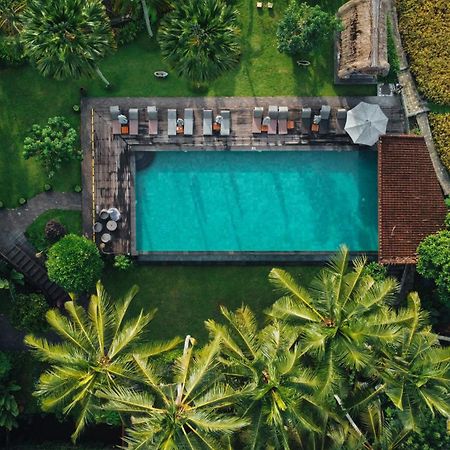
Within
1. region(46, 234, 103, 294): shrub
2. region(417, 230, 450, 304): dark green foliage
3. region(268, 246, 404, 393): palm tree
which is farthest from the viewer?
region(46, 234, 103, 294): shrub

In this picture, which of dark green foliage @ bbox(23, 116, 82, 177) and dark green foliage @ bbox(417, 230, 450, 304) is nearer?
dark green foliage @ bbox(417, 230, 450, 304)

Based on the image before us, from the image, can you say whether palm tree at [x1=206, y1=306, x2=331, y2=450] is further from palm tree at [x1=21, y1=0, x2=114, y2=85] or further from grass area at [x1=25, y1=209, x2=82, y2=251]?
palm tree at [x1=21, y1=0, x2=114, y2=85]

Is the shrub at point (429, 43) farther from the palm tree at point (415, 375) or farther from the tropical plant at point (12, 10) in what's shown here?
the tropical plant at point (12, 10)

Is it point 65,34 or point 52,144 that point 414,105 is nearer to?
point 65,34

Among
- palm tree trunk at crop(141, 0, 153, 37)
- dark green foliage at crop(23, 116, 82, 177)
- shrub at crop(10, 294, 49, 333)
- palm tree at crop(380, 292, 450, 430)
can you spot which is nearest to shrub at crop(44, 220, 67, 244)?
dark green foliage at crop(23, 116, 82, 177)

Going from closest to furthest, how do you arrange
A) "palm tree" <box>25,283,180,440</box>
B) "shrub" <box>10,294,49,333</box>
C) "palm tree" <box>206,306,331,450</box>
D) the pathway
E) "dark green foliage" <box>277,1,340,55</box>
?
"palm tree" <box>206,306,331,450</box>, "palm tree" <box>25,283,180,440</box>, "dark green foliage" <box>277,1,340,55</box>, "shrub" <box>10,294,49,333</box>, the pathway

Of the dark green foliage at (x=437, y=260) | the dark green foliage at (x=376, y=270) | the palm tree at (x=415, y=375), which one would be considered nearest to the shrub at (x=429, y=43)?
the dark green foliage at (x=437, y=260)

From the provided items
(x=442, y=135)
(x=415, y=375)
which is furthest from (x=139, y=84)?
(x=415, y=375)
